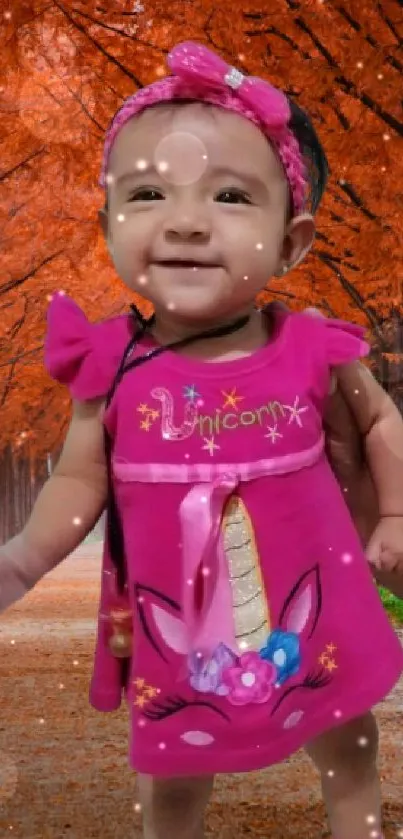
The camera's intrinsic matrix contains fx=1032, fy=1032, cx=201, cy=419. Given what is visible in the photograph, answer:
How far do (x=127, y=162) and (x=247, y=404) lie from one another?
1.91ft

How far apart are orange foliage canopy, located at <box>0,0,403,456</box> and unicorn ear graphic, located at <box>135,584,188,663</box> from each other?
13.6ft

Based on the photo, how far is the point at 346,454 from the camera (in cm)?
246

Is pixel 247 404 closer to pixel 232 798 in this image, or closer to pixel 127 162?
pixel 127 162

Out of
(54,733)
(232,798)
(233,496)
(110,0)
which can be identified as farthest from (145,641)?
(110,0)

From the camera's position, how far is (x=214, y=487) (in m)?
2.12

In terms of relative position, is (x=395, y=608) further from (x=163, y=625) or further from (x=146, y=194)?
(x=146, y=194)

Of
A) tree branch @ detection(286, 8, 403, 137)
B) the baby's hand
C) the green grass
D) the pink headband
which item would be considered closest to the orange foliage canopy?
tree branch @ detection(286, 8, 403, 137)

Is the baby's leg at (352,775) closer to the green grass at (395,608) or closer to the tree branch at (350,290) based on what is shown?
the green grass at (395,608)

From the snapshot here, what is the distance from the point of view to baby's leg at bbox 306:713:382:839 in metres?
2.27

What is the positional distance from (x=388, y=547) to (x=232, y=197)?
0.85m

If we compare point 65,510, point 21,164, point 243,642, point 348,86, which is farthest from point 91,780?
point 21,164

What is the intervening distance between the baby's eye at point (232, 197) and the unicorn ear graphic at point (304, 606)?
786 millimetres

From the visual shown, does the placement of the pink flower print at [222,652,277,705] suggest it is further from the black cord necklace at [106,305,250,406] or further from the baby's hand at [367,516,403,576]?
the black cord necklace at [106,305,250,406]

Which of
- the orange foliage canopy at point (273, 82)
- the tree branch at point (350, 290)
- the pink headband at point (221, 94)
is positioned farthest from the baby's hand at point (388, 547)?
the tree branch at point (350, 290)
